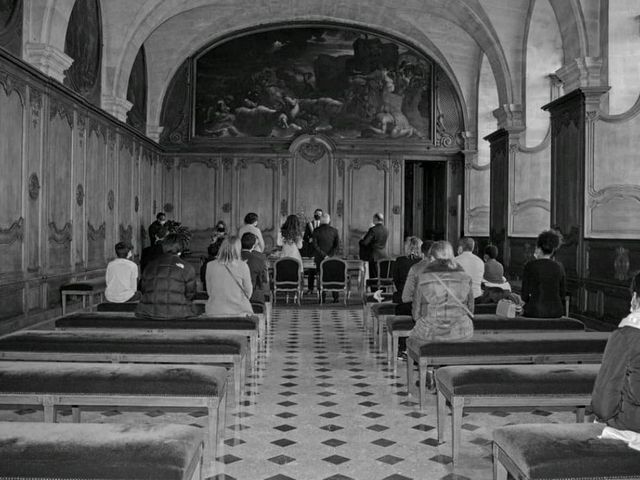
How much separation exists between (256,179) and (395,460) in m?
16.4

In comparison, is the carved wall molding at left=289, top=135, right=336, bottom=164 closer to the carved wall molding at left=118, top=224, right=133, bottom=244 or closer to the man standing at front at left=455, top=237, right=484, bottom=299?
the carved wall molding at left=118, top=224, right=133, bottom=244

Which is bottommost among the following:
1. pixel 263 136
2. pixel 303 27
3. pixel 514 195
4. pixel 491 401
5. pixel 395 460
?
pixel 395 460

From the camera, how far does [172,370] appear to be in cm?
493

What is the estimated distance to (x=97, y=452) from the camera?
3346mm

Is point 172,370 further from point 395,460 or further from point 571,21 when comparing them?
point 571,21

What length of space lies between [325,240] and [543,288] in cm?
764

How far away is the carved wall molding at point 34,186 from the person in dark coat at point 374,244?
21.1 feet

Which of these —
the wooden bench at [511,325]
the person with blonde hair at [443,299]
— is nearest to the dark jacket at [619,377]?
the person with blonde hair at [443,299]

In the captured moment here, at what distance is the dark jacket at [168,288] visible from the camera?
22.1 feet

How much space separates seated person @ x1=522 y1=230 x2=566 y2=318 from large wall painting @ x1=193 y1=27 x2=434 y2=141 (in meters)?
13.7

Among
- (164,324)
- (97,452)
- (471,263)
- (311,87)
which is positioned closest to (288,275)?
(471,263)

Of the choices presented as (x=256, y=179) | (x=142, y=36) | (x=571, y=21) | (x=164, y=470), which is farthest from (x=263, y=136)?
(x=164, y=470)

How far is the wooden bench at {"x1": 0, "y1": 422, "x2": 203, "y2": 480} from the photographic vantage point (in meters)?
3.24

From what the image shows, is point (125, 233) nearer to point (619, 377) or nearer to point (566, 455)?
point (566, 455)
